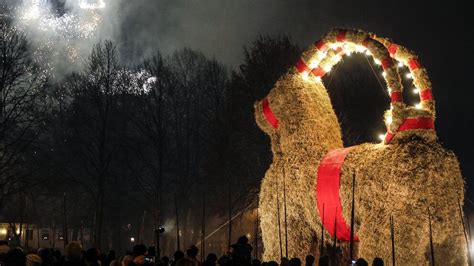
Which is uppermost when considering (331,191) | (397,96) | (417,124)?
(397,96)

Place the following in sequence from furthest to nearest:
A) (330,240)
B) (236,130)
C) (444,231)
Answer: (236,130) → (330,240) → (444,231)

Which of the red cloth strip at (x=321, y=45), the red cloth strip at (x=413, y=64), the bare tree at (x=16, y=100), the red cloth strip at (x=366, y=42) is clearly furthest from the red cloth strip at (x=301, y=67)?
the bare tree at (x=16, y=100)

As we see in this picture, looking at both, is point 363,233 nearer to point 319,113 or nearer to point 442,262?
point 442,262

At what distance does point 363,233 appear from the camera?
8.27 m

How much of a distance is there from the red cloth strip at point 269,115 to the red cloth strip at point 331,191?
1629 mm

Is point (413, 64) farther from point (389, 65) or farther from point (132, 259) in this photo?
point (132, 259)

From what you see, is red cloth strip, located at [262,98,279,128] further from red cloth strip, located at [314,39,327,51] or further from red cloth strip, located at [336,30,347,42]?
red cloth strip, located at [336,30,347,42]

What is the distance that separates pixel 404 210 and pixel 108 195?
80.3 feet

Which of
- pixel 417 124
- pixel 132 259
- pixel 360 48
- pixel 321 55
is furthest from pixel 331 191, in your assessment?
pixel 132 259

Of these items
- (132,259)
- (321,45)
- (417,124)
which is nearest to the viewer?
(132,259)

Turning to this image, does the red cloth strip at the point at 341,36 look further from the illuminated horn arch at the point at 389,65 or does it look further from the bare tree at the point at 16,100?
the bare tree at the point at 16,100

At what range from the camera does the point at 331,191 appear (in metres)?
8.93

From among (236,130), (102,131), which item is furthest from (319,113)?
(102,131)

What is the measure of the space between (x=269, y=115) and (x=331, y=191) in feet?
8.15
